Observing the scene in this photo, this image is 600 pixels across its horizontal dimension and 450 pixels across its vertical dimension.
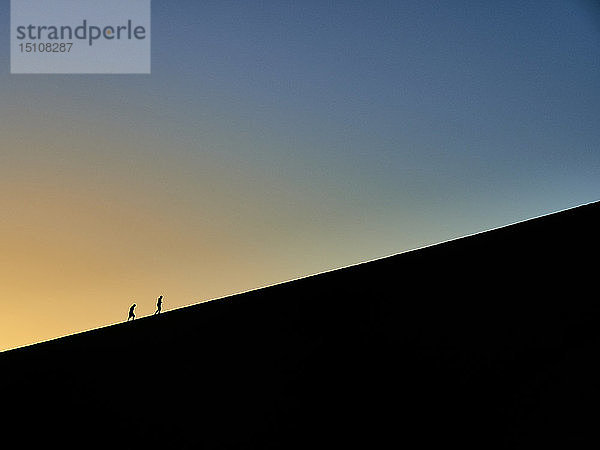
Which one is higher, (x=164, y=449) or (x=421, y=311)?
(x=421, y=311)

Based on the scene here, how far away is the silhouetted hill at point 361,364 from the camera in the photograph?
0.48 meters

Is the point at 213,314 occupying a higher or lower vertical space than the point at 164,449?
higher

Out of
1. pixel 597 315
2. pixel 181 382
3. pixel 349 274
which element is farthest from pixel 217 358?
pixel 597 315

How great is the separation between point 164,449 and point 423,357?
0.88ft

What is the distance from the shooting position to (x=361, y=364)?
1.69 feet

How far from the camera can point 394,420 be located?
494 mm

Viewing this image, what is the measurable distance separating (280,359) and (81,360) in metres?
0.20

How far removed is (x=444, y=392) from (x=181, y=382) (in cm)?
26

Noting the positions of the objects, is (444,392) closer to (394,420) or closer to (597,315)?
(394,420)

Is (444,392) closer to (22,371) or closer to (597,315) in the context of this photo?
(597,315)

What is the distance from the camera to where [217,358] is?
20.2 inches

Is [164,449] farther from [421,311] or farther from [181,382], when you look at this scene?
[421,311]

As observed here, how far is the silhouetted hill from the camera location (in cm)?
48

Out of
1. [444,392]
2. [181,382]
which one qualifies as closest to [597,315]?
[444,392]
